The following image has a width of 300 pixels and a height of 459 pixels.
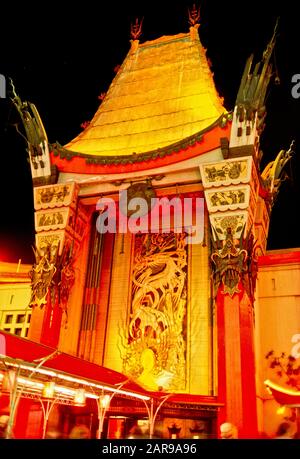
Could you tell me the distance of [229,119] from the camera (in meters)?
10.8

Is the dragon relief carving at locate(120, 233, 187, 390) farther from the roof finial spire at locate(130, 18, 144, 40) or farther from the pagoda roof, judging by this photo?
the roof finial spire at locate(130, 18, 144, 40)

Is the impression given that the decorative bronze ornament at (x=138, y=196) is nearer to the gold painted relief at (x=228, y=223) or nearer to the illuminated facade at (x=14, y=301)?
the gold painted relief at (x=228, y=223)


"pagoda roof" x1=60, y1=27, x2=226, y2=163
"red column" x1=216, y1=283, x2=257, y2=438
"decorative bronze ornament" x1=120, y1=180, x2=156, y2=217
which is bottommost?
"red column" x1=216, y1=283, x2=257, y2=438

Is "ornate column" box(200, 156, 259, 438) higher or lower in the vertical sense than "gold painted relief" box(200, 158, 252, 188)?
lower

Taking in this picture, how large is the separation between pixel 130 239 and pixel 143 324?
8.59 feet

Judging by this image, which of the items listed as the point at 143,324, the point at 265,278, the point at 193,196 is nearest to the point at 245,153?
the point at 193,196

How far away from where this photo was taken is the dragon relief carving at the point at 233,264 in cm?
984

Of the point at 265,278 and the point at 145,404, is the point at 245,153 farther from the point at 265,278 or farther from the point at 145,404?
the point at 145,404

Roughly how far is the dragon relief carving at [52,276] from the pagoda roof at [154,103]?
271cm

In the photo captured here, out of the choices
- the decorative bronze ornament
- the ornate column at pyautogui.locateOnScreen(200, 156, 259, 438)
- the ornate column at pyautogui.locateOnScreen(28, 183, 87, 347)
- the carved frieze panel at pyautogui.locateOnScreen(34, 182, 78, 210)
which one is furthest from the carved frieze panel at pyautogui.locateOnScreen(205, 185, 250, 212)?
the ornate column at pyautogui.locateOnScreen(28, 183, 87, 347)

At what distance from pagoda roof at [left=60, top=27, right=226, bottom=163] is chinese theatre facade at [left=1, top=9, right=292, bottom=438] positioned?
5cm

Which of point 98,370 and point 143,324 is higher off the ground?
point 143,324

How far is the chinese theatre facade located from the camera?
1002cm

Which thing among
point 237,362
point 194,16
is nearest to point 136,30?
point 194,16
